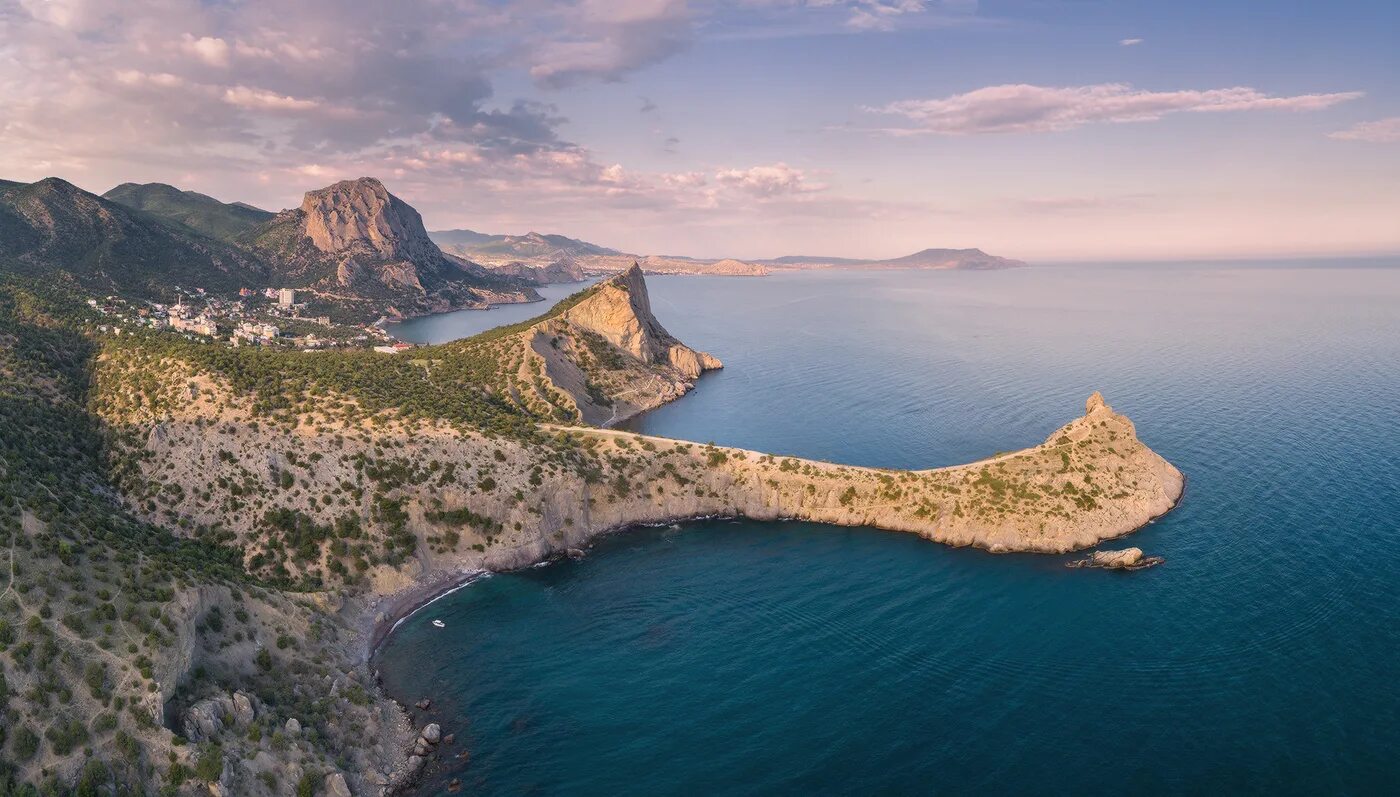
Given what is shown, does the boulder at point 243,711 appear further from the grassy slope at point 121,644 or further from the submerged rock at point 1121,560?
the submerged rock at point 1121,560

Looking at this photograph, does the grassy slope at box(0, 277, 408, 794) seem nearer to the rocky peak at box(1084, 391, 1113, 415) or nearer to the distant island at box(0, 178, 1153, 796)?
the distant island at box(0, 178, 1153, 796)

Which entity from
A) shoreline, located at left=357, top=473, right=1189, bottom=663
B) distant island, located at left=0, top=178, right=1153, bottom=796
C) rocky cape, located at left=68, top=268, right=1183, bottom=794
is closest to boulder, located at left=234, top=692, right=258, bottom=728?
distant island, located at left=0, top=178, right=1153, bottom=796

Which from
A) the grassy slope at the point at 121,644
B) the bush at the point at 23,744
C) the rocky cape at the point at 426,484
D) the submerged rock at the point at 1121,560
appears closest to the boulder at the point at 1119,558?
the submerged rock at the point at 1121,560

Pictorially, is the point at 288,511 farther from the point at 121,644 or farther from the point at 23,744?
the point at 23,744

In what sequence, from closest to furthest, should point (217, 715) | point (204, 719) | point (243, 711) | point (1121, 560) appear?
point (204, 719) → point (217, 715) → point (243, 711) → point (1121, 560)

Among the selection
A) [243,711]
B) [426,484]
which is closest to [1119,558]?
[426,484]

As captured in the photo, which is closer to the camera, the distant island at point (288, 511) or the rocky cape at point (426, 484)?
the distant island at point (288, 511)

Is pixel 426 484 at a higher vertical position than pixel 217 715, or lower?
higher

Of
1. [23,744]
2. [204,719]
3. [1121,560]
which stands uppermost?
[23,744]

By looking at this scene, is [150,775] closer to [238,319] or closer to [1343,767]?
[1343,767]
